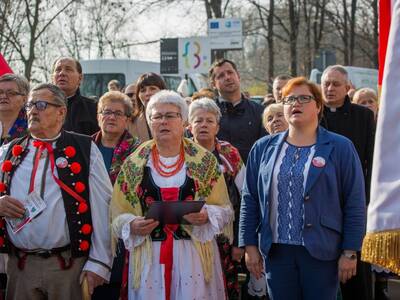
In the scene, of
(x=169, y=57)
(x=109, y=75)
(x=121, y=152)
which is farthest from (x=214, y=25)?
(x=121, y=152)

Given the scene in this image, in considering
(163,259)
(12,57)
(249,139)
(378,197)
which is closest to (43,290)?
(163,259)

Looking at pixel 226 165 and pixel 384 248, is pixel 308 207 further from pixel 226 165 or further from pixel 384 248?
pixel 384 248

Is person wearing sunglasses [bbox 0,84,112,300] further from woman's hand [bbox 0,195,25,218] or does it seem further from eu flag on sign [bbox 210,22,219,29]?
eu flag on sign [bbox 210,22,219,29]

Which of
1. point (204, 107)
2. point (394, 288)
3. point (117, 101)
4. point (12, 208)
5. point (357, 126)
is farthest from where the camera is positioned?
point (394, 288)

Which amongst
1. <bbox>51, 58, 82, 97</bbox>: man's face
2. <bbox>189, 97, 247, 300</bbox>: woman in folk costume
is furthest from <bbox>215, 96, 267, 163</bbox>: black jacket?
<bbox>51, 58, 82, 97</bbox>: man's face

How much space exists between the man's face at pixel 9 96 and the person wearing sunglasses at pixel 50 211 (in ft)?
3.17

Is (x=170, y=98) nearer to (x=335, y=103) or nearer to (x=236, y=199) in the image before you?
(x=236, y=199)

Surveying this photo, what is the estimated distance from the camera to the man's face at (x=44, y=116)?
13.1ft

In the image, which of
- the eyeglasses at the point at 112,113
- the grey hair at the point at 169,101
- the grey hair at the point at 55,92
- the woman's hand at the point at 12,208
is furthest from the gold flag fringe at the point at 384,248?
the eyeglasses at the point at 112,113

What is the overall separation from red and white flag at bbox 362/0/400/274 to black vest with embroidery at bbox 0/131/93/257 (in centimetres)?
197

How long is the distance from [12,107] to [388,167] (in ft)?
11.0

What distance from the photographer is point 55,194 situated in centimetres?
393

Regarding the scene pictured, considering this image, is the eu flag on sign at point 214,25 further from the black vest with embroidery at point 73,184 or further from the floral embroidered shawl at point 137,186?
the black vest with embroidery at point 73,184

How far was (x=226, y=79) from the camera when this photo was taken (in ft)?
20.9
